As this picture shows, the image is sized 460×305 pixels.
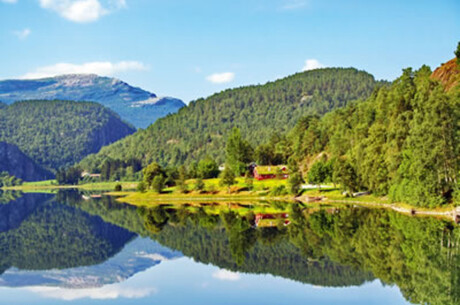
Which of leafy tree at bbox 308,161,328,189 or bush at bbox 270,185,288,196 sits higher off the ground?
leafy tree at bbox 308,161,328,189

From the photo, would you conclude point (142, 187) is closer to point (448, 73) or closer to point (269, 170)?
point (269, 170)

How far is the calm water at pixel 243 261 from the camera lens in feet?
131

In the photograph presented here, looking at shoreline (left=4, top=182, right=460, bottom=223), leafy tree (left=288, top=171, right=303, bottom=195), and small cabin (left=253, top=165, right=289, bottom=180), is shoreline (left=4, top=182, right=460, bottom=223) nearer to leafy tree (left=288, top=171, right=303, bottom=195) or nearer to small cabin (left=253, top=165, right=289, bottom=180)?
leafy tree (left=288, top=171, right=303, bottom=195)

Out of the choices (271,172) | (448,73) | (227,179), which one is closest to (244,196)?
(227,179)

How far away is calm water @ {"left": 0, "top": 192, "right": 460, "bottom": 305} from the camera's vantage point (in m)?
40.0

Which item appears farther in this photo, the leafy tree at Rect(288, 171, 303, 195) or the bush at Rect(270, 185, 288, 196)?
the bush at Rect(270, 185, 288, 196)

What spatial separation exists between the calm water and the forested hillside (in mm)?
8158

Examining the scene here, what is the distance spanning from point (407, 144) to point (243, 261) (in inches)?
2016

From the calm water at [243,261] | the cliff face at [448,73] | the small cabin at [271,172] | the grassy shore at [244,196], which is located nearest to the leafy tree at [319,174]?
the grassy shore at [244,196]

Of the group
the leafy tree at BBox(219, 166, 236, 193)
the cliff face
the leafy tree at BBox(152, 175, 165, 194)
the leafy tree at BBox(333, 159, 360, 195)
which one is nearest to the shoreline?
the leafy tree at BBox(152, 175, 165, 194)

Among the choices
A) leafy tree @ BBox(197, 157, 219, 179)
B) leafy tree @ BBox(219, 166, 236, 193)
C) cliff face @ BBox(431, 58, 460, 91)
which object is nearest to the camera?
cliff face @ BBox(431, 58, 460, 91)

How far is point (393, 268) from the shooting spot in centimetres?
4581

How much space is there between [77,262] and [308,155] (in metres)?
127

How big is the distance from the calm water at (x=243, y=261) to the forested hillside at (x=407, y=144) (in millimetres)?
8158
